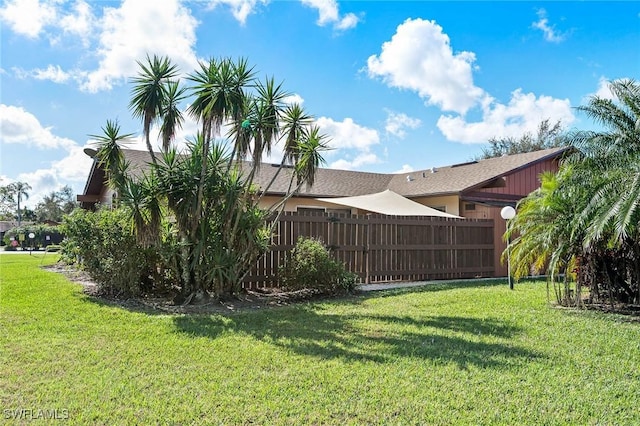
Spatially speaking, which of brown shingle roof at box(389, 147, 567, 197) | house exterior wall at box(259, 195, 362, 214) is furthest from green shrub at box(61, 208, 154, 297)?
brown shingle roof at box(389, 147, 567, 197)

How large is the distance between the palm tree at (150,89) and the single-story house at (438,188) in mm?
6549

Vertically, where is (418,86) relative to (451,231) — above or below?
above

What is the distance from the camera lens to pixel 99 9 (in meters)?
9.19

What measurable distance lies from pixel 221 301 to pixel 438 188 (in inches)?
424

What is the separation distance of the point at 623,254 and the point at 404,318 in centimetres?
449

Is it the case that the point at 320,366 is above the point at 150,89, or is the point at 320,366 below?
below

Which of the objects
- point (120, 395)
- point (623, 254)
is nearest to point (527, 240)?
point (623, 254)

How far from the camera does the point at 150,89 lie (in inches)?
317

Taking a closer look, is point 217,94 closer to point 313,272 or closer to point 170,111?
point 170,111

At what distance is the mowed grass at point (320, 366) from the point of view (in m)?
3.47

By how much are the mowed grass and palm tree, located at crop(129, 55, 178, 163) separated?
11.4 feet

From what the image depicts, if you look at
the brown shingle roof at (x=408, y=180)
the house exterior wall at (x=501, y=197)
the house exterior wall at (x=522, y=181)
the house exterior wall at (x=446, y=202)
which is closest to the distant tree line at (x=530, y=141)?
the house exterior wall at (x=522, y=181)

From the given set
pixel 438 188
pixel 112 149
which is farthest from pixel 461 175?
pixel 112 149

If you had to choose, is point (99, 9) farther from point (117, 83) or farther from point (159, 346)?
point (159, 346)
